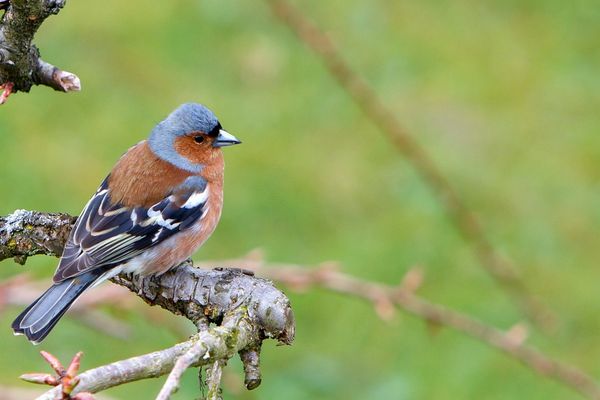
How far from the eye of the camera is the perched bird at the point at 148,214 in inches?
140

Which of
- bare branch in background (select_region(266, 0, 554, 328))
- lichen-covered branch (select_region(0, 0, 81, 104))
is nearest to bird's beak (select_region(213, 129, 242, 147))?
bare branch in background (select_region(266, 0, 554, 328))

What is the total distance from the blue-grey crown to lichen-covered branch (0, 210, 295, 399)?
95cm

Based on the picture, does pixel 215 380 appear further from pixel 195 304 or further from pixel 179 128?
pixel 179 128

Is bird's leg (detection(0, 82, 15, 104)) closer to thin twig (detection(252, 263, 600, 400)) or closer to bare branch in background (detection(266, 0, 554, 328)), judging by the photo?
bare branch in background (detection(266, 0, 554, 328))

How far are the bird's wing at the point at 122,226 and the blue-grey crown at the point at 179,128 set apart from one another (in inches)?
7.9

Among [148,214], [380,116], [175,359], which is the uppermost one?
[380,116]

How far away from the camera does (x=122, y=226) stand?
160 inches

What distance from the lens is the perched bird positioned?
11.7ft

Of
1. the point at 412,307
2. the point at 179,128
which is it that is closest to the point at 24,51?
the point at 412,307

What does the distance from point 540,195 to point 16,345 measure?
13.9 ft

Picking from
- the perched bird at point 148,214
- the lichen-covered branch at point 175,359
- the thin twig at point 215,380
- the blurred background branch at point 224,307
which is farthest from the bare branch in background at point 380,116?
the thin twig at point 215,380

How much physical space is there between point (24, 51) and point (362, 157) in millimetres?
5879

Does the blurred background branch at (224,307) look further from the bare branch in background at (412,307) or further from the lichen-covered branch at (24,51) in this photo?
the lichen-covered branch at (24,51)

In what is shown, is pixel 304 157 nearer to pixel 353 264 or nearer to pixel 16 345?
pixel 353 264
